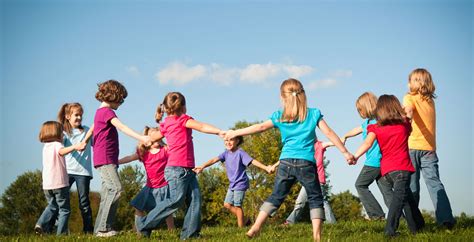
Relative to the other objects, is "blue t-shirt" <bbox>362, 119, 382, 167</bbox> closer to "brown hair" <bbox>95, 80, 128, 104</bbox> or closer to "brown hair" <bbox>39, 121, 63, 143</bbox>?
"brown hair" <bbox>95, 80, 128, 104</bbox>

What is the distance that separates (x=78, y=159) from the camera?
10.9 meters

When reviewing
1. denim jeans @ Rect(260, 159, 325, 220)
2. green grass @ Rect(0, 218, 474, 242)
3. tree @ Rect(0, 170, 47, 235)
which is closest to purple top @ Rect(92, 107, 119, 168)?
green grass @ Rect(0, 218, 474, 242)

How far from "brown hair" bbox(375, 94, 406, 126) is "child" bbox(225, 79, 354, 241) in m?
0.90

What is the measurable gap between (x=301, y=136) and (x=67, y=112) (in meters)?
6.01

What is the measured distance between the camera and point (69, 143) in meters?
11.2

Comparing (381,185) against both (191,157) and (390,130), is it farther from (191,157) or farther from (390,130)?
(191,157)

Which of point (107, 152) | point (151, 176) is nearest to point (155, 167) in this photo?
point (151, 176)

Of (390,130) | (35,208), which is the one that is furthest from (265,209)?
(35,208)

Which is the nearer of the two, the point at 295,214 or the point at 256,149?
the point at 295,214

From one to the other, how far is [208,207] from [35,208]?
18.2 m

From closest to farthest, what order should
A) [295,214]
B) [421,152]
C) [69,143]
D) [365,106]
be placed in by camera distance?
[421,152]
[365,106]
[69,143]
[295,214]

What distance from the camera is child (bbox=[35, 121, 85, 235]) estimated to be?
1047 cm

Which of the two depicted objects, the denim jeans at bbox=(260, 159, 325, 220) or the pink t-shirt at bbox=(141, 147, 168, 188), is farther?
the pink t-shirt at bbox=(141, 147, 168, 188)

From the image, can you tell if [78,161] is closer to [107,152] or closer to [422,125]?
[107,152]
